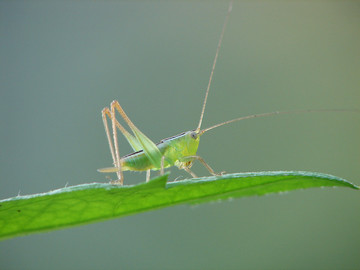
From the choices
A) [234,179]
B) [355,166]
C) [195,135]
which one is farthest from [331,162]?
[234,179]

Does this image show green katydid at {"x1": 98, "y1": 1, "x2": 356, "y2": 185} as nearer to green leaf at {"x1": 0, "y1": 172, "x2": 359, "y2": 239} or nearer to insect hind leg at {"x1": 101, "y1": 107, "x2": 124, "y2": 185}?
insect hind leg at {"x1": 101, "y1": 107, "x2": 124, "y2": 185}

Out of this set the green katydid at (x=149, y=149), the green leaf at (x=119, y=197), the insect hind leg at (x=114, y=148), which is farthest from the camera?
the green katydid at (x=149, y=149)

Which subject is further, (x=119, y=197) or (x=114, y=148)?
(x=114, y=148)

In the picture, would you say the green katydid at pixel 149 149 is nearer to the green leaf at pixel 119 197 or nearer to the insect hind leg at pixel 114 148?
the insect hind leg at pixel 114 148

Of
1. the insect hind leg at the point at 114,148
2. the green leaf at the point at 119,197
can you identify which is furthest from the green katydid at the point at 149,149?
the green leaf at the point at 119,197

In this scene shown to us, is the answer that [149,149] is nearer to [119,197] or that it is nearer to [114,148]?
[114,148]

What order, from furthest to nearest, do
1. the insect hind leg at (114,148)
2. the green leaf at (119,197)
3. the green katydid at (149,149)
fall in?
1. the green katydid at (149,149)
2. the insect hind leg at (114,148)
3. the green leaf at (119,197)

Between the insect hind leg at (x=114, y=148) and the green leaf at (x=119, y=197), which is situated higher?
the insect hind leg at (x=114, y=148)

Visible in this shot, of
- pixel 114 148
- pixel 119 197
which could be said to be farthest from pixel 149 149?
pixel 119 197

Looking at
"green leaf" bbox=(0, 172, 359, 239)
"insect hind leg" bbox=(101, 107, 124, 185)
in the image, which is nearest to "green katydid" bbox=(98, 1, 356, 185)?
"insect hind leg" bbox=(101, 107, 124, 185)
